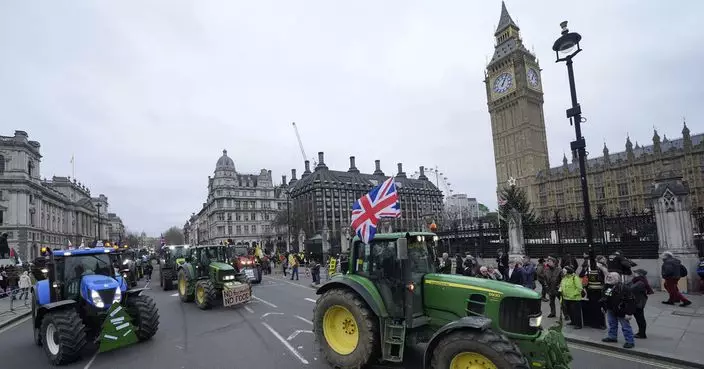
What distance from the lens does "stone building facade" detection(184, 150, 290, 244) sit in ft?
294

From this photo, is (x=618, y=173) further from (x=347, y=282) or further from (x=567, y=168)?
(x=347, y=282)

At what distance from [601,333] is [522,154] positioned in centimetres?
8712

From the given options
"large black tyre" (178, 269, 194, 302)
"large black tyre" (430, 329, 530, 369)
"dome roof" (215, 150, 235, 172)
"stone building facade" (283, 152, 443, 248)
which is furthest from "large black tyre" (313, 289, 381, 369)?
"dome roof" (215, 150, 235, 172)

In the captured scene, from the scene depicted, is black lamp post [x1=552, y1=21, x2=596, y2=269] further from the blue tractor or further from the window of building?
the window of building

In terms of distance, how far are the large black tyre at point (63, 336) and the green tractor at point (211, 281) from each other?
5.34 meters

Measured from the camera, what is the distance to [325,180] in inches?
3578

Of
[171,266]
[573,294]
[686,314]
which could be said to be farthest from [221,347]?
[171,266]

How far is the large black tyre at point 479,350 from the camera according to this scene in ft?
15.7

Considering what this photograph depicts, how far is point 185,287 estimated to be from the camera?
15234mm

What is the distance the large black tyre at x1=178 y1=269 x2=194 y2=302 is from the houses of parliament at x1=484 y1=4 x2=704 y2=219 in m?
76.1

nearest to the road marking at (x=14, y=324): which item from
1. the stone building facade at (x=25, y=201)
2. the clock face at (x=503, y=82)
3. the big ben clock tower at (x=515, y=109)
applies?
the stone building facade at (x=25, y=201)

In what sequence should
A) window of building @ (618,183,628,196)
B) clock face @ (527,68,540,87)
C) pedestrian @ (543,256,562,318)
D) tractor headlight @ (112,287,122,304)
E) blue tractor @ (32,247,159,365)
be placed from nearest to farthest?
blue tractor @ (32,247,159,365) → tractor headlight @ (112,287,122,304) → pedestrian @ (543,256,562,318) → window of building @ (618,183,628,196) → clock face @ (527,68,540,87)

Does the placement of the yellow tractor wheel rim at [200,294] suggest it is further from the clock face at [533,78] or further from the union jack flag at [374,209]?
the clock face at [533,78]

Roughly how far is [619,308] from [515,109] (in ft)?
292
